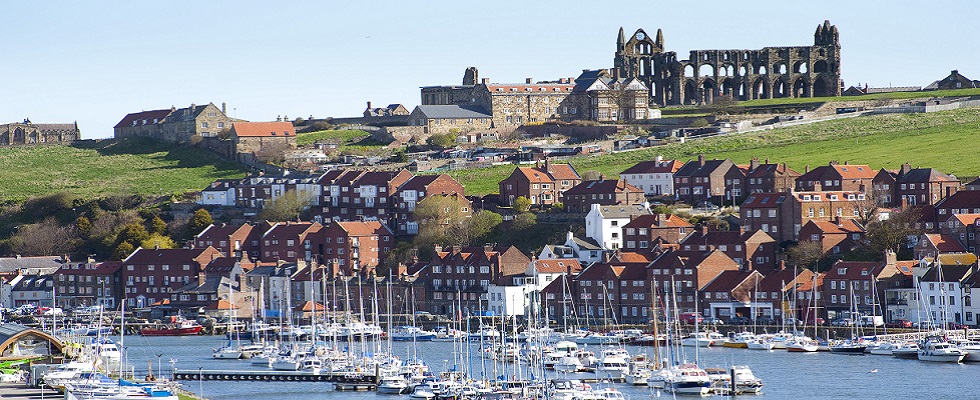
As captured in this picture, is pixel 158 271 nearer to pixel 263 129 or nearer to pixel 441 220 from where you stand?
pixel 441 220

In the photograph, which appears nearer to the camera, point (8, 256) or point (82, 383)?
point (82, 383)

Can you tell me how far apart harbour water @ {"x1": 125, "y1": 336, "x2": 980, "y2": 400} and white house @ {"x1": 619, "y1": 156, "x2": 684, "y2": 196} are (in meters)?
25.4

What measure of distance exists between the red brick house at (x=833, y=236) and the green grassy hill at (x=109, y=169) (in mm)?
46921

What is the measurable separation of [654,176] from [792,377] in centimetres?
3708

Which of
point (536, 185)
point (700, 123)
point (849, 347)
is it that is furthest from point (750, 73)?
point (849, 347)

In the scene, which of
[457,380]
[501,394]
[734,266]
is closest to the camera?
[501,394]

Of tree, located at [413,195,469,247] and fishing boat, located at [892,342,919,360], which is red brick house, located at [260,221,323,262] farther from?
fishing boat, located at [892,342,919,360]

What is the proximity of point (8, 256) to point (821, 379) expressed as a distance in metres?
61.9

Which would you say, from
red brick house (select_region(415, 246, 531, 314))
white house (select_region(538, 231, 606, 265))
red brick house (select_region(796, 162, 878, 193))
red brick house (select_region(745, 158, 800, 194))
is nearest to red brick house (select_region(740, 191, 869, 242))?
red brick house (select_region(796, 162, 878, 193))

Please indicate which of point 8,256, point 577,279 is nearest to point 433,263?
point 577,279

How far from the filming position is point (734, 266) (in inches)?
3081

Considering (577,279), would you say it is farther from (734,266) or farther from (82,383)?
(82,383)

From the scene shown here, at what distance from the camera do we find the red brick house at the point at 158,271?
94750mm

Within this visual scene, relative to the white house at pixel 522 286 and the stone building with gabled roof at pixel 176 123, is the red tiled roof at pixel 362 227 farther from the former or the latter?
the stone building with gabled roof at pixel 176 123
